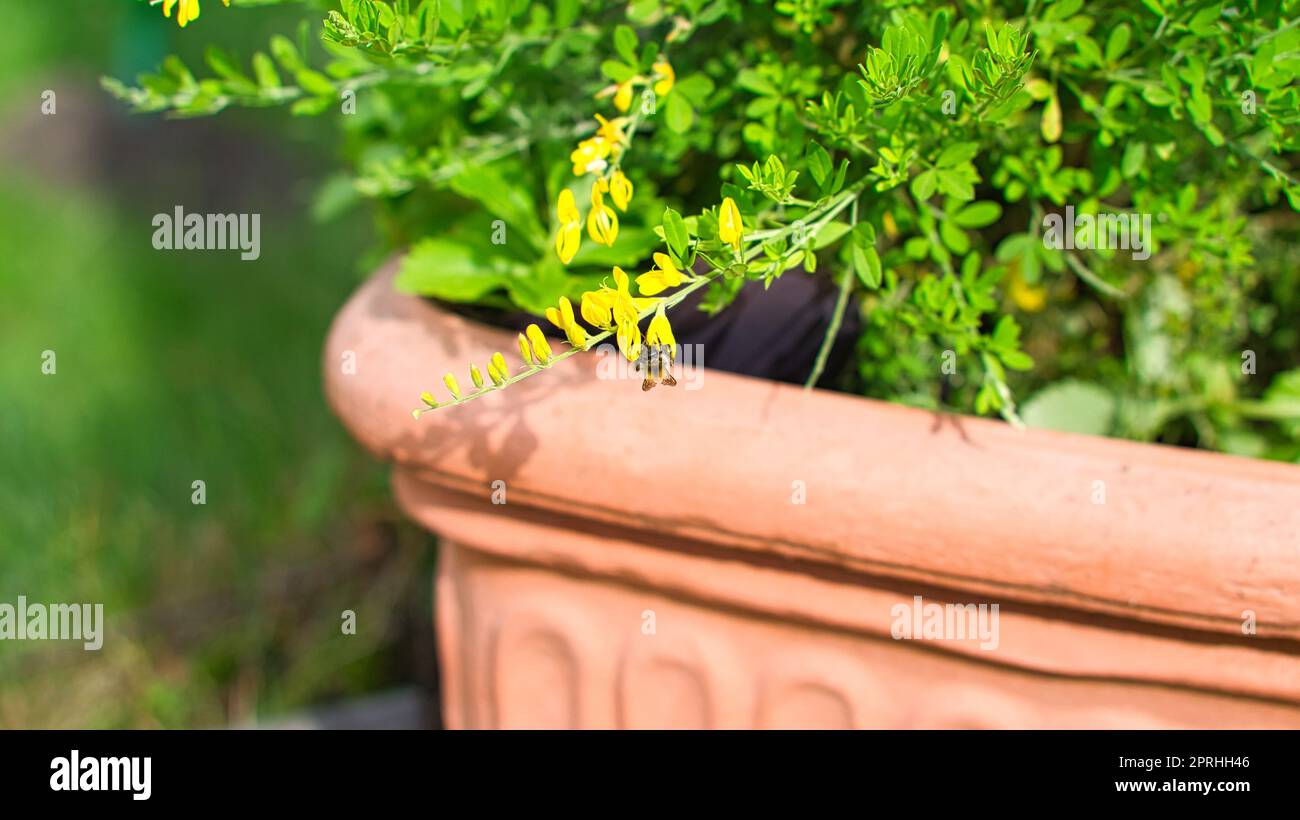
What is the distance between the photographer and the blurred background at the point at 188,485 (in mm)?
1461

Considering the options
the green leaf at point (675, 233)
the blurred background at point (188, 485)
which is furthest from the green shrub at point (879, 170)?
the blurred background at point (188, 485)

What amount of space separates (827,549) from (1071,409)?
1.10ft

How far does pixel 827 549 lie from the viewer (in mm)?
763

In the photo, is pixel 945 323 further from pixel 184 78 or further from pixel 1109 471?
pixel 184 78

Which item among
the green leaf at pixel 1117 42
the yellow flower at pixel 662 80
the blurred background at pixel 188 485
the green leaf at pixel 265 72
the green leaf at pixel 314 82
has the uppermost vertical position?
the green leaf at pixel 265 72

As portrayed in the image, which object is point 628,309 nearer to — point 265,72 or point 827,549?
point 827,549

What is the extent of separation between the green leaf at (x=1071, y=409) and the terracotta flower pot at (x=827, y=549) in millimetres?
178

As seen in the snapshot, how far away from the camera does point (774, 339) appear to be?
0.90 meters

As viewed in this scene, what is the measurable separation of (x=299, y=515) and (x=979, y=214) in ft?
3.81

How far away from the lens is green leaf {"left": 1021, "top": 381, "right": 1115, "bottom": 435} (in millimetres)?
954

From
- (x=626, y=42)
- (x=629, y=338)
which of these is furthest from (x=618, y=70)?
(x=629, y=338)

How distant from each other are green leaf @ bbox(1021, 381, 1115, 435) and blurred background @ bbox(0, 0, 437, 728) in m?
0.64

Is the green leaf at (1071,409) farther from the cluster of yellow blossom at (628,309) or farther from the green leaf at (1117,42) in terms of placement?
the cluster of yellow blossom at (628,309)
